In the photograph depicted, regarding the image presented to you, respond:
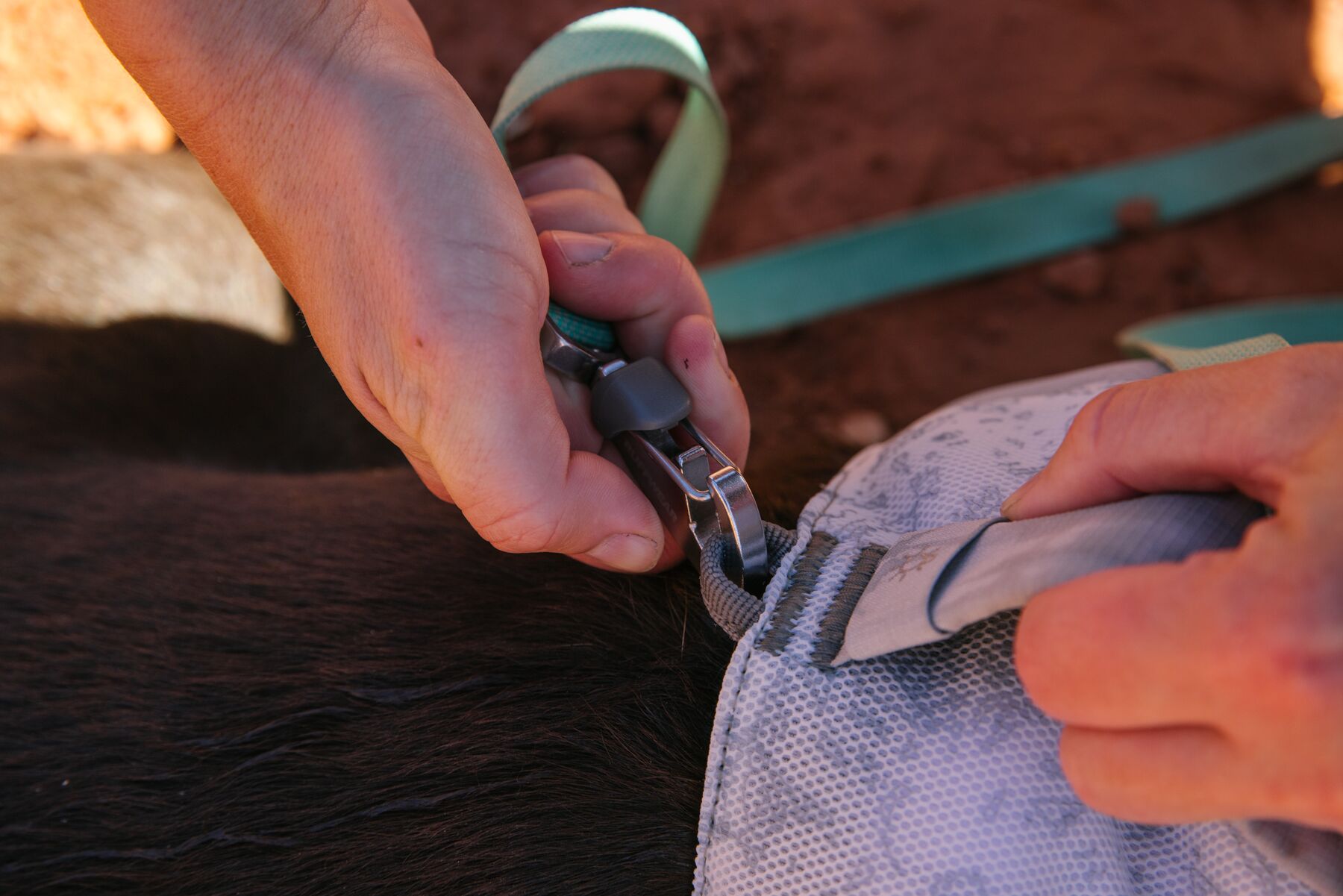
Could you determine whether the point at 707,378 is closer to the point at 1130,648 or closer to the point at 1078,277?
the point at 1130,648

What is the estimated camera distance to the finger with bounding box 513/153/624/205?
110 centimetres

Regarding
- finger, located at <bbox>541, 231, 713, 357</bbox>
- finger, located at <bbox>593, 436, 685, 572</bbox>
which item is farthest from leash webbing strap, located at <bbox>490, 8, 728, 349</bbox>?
finger, located at <bbox>593, 436, 685, 572</bbox>

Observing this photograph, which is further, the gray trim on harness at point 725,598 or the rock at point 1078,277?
the rock at point 1078,277

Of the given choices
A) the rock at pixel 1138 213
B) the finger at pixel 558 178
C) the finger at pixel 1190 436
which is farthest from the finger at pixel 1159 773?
the rock at pixel 1138 213

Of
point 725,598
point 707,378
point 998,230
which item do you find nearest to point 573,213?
point 707,378

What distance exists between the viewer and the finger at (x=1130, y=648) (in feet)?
1.37

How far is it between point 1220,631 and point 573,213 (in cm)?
73

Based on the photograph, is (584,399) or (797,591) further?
(584,399)

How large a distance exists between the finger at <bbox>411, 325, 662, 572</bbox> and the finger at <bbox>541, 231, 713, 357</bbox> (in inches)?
5.2

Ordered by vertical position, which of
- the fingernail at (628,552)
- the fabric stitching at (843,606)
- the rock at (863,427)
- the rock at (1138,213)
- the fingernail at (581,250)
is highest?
the fingernail at (581,250)

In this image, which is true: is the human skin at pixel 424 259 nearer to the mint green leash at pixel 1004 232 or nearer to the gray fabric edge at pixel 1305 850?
the gray fabric edge at pixel 1305 850

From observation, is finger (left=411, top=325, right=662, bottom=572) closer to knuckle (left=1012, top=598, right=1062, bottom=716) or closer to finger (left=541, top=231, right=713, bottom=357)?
finger (left=541, top=231, right=713, bottom=357)

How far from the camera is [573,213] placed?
96cm

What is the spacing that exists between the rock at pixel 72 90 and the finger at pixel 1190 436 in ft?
6.74
